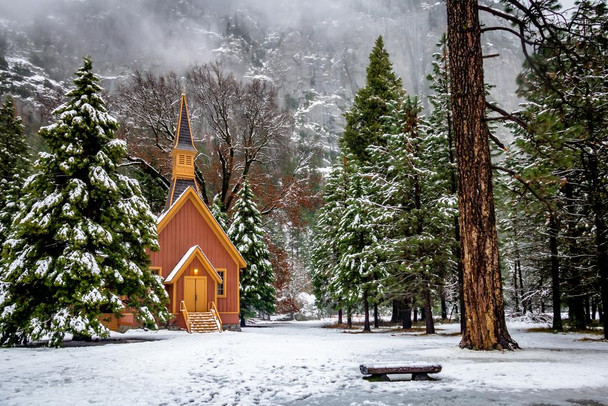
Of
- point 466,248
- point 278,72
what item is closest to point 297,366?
point 466,248

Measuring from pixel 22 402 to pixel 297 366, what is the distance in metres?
4.59

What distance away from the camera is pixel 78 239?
12.8 meters

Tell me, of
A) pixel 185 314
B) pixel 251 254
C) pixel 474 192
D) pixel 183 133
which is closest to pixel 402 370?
pixel 474 192

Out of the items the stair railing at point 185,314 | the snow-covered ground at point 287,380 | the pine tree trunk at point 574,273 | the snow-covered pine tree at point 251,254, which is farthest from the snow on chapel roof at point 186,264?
the pine tree trunk at point 574,273

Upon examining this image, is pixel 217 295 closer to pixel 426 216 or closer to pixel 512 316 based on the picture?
pixel 426 216

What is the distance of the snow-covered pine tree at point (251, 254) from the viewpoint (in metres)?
29.6

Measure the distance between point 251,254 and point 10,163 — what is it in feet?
48.7

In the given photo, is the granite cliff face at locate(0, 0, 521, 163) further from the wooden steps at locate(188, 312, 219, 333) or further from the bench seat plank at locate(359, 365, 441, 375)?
the bench seat plank at locate(359, 365, 441, 375)

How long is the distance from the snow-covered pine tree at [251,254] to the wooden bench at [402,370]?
75.8 ft

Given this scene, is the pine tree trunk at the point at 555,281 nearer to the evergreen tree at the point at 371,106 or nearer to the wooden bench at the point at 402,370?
the evergreen tree at the point at 371,106

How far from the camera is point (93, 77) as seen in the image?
14.6m

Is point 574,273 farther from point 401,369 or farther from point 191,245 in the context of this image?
point 191,245

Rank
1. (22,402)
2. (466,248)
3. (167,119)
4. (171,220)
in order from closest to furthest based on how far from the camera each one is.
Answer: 1. (22,402)
2. (466,248)
3. (171,220)
4. (167,119)

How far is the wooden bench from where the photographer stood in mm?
6625
